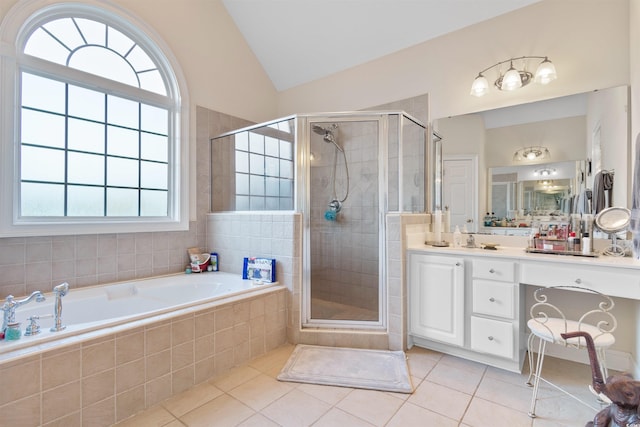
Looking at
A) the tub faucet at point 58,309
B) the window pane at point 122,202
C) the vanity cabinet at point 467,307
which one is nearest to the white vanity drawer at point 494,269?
the vanity cabinet at point 467,307

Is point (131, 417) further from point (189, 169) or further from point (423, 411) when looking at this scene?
point (189, 169)

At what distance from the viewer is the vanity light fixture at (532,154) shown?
229cm

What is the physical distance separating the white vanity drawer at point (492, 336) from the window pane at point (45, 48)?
3.63 meters

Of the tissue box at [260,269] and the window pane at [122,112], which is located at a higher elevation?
the window pane at [122,112]

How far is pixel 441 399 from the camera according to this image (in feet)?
5.75

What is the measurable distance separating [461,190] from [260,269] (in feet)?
6.21

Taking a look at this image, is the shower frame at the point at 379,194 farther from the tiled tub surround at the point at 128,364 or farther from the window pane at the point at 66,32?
the window pane at the point at 66,32

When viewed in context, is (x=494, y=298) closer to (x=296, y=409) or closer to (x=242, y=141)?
(x=296, y=409)

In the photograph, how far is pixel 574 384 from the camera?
74.4 inches

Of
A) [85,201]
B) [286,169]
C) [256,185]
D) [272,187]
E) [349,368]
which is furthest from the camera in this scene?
[256,185]

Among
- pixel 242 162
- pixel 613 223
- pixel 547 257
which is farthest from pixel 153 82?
pixel 613 223

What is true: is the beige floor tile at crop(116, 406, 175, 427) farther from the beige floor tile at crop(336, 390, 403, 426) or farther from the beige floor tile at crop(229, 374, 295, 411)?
the beige floor tile at crop(336, 390, 403, 426)

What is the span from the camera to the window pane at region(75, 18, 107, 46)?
2.43m

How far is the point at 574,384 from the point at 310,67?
3.70 meters
